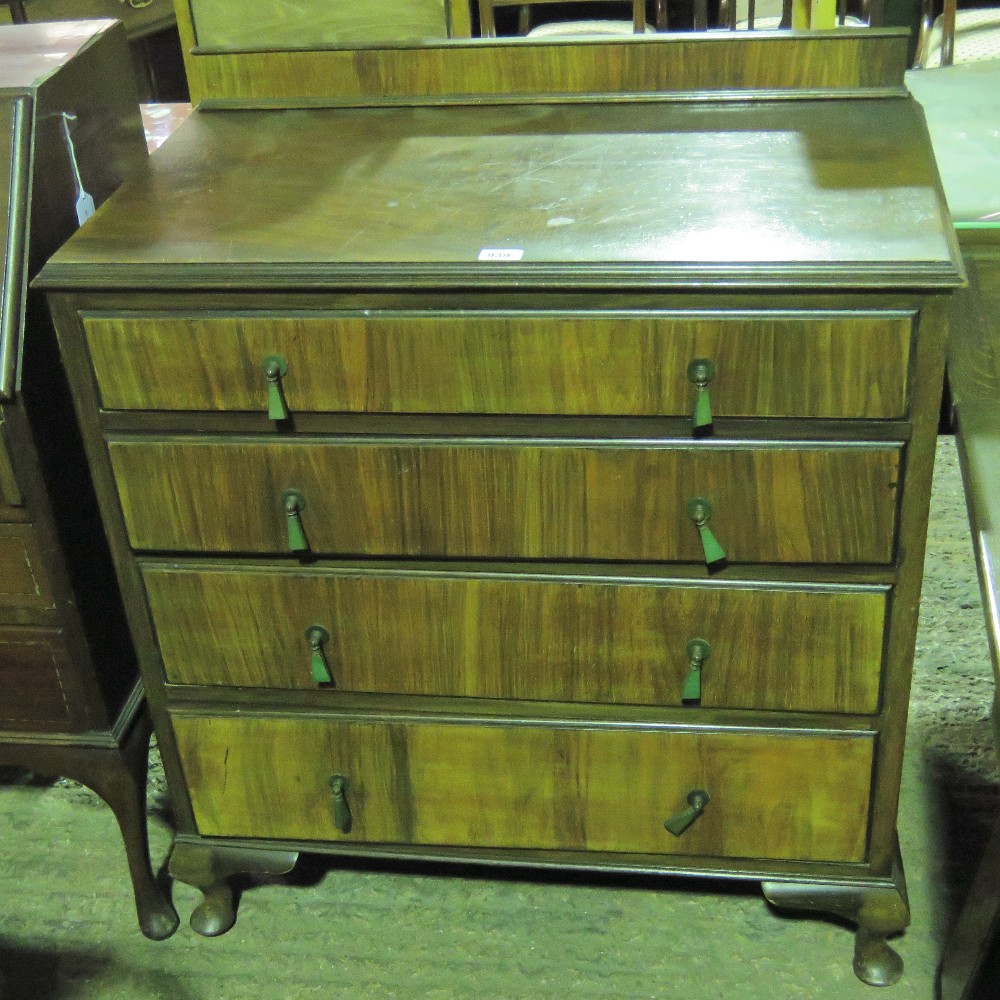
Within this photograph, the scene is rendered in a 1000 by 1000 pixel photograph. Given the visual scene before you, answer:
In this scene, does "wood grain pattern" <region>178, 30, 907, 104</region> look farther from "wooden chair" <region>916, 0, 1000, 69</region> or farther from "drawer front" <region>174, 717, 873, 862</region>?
"wooden chair" <region>916, 0, 1000, 69</region>

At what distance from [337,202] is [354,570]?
36 cm

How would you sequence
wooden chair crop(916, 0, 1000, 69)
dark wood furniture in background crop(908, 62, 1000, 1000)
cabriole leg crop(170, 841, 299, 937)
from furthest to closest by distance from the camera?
wooden chair crop(916, 0, 1000, 69) → cabriole leg crop(170, 841, 299, 937) → dark wood furniture in background crop(908, 62, 1000, 1000)

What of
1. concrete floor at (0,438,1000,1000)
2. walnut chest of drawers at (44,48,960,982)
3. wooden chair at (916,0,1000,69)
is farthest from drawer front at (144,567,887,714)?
wooden chair at (916,0,1000,69)

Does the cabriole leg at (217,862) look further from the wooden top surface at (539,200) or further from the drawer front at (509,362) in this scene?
the wooden top surface at (539,200)

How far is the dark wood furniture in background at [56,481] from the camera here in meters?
1.14

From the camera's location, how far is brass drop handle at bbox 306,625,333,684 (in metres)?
1.25

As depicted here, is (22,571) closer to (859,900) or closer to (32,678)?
(32,678)

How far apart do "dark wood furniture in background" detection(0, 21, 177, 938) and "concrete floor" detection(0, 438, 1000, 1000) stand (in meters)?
0.11

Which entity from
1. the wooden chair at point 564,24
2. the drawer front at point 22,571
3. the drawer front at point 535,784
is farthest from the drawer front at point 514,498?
the wooden chair at point 564,24

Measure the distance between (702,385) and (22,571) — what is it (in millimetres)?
718

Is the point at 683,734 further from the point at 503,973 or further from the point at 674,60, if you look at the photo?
the point at 674,60

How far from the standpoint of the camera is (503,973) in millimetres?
1444

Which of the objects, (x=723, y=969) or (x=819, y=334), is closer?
(x=819, y=334)

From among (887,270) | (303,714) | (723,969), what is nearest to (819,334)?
(887,270)
